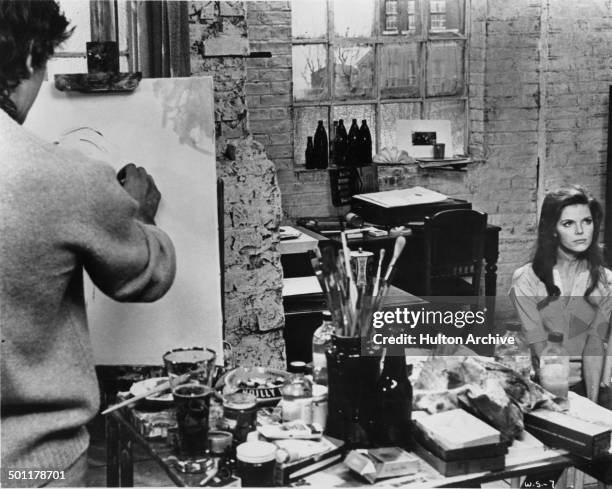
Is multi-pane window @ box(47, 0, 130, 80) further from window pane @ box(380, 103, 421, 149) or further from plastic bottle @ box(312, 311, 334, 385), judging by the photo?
window pane @ box(380, 103, 421, 149)

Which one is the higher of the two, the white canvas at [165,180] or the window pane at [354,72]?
the window pane at [354,72]

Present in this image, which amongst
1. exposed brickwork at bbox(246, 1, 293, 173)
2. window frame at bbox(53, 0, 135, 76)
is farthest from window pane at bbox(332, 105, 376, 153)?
window frame at bbox(53, 0, 135, 76)

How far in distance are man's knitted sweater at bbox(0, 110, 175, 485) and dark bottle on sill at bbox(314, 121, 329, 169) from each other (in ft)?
10.9

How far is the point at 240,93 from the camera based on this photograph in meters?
2.62

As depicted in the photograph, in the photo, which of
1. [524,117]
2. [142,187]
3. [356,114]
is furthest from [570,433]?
[524,117]

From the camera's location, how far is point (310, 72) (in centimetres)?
480

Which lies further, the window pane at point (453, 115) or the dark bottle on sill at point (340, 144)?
the window pane at point (453, 115)

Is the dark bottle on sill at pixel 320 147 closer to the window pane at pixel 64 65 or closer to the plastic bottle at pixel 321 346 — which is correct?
the window pane at pixel 64 65

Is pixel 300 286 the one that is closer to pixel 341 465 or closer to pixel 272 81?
pixel 272 81

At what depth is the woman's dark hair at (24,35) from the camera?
1.47 metres

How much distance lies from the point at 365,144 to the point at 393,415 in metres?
3.35

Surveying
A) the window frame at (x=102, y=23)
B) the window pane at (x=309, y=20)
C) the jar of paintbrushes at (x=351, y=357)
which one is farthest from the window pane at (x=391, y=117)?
the jar of paintbrushes at (x=351, y=357)

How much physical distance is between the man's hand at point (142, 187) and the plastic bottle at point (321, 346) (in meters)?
0.52

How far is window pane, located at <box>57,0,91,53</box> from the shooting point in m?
2.17
